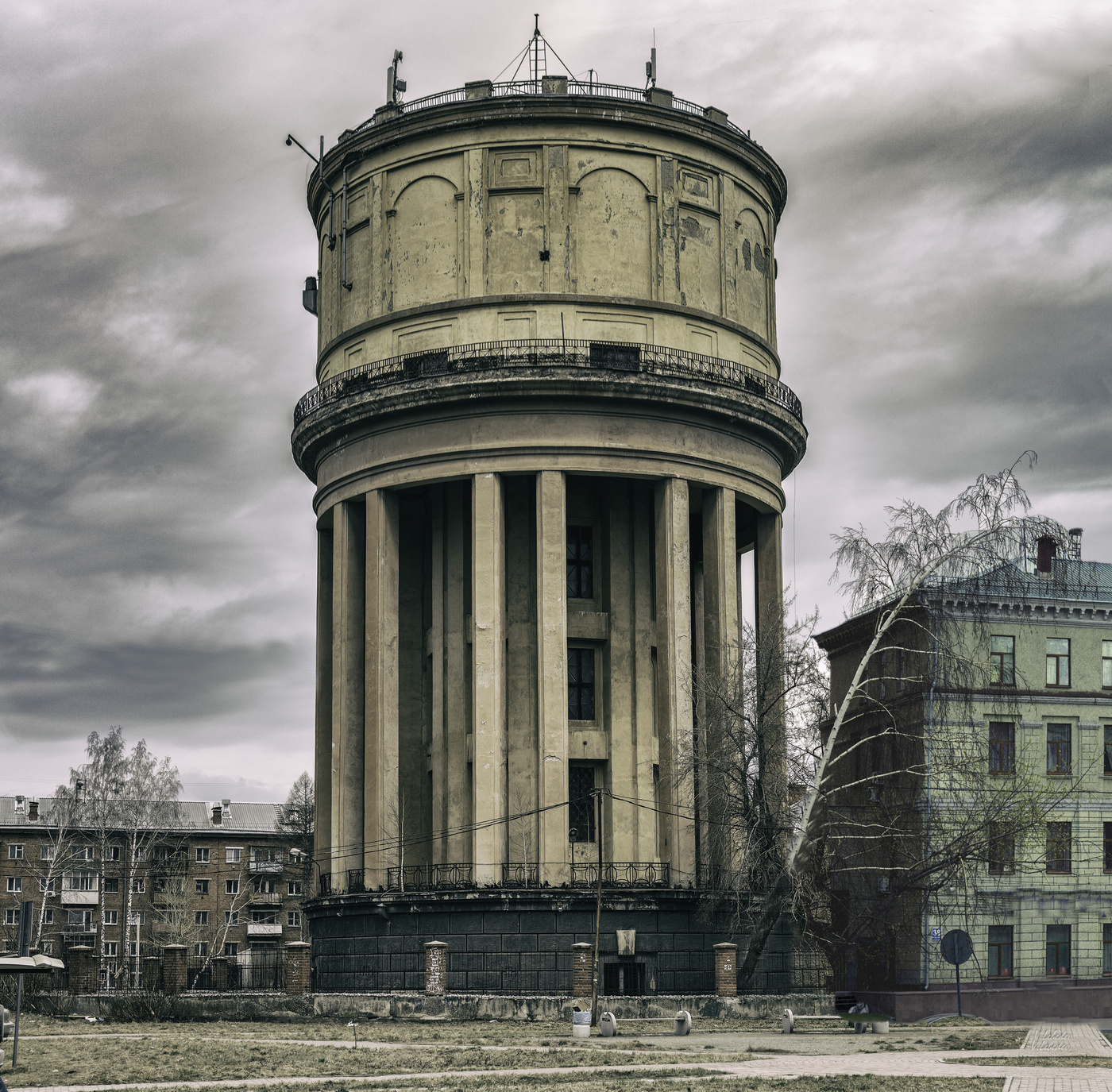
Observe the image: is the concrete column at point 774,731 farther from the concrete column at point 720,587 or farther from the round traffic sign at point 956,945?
the round traffic sign at point 956,945

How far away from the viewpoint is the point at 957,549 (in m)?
38.5

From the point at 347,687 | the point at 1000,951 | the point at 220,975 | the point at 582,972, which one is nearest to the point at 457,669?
the point at 347,687

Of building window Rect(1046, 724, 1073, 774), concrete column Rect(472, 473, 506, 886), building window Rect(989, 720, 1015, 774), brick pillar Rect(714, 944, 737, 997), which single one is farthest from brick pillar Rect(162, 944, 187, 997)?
building window Rect(1046, 724, 1073, 774)

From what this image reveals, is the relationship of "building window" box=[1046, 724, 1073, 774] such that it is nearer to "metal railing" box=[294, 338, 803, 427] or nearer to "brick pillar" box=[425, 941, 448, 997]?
"metal railing" box=[294, 338, 803, 427]

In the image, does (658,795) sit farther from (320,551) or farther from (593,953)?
(320,551)

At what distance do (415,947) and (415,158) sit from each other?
20.8 meters

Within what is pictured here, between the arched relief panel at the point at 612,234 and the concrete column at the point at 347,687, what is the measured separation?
908 centimetres

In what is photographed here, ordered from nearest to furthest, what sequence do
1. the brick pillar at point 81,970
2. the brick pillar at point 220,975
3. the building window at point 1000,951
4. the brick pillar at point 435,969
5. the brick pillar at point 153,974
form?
the brick pillar at point 435,969, the brick pillar at point 81,970, the brick pillar at point 153,974, the brick pillar at point 220,975, the building window at point 1000,951

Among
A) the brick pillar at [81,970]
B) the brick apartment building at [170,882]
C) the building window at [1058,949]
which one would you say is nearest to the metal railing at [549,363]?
the brick pillar at [81,970]

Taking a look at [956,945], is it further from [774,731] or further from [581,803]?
[581,803]

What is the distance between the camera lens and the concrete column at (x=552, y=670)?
38.5 meters

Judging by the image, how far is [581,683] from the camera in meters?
42.6

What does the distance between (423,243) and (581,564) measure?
9.62m

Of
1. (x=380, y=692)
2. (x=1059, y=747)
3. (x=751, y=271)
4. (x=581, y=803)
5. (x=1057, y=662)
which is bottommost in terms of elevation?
(x=581, y=803)
